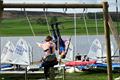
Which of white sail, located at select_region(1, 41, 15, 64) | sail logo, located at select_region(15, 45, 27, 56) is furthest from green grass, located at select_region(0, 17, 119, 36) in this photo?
sail logo, located at select_region(15, 45, 27, 56)

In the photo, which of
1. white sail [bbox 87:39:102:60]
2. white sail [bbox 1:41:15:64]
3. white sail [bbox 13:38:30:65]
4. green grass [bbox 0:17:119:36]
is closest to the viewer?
green grass [bbox 0:17:119:36]

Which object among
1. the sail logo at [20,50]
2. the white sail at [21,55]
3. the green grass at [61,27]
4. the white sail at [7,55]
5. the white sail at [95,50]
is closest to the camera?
the green grass at [61,27]

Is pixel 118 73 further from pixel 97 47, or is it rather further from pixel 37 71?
pixel 97 47

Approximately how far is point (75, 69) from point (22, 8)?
38.0 feet

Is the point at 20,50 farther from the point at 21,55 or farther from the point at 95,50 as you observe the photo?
the point at 95,50

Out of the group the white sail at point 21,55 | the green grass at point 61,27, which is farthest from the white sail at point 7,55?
the green grass at point 61,27

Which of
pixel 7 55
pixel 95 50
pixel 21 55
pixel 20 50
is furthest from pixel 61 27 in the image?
pixel 95 50

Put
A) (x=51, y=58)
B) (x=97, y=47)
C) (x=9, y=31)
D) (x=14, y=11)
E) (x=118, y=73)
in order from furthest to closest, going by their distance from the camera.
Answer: (x=9, y=31)
(x=97, y=47)
(x=118, y=73)
(x=51, y=58)
(x=14, y=11)

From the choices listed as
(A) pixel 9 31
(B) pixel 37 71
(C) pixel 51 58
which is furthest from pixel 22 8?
(A) pixel 9 31

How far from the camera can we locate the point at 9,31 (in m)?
39.7

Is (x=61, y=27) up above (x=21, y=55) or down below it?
above

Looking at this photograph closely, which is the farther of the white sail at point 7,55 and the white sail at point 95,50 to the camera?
the white sail at point 95,50

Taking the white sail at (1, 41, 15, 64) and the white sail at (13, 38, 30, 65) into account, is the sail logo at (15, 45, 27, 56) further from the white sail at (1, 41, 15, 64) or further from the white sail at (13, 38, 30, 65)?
the white sail at (1, 41, 15, 64)

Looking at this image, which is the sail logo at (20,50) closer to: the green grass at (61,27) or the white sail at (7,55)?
the white sail at (7,55)
